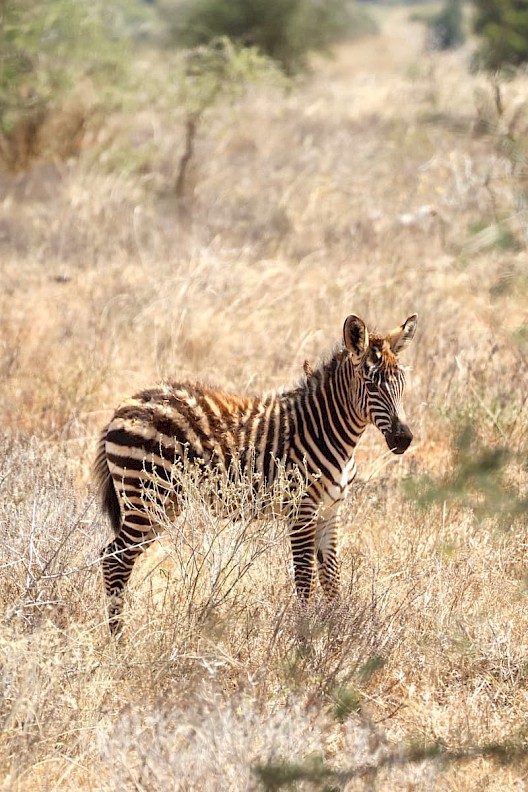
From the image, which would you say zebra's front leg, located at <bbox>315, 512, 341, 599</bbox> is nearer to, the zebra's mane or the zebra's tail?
the zebra's mane

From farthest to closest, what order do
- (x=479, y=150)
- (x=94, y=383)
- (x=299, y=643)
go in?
(x=479, y=150) → (x=94, y=383) → (x=299, y=643)

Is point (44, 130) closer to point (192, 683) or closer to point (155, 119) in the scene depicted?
point (155, 119)

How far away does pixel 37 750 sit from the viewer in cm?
399

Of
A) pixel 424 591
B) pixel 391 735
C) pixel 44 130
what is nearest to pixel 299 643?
pixel 391 735

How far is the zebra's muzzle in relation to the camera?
5.40 meters

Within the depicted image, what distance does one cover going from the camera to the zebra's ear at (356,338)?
554 cm

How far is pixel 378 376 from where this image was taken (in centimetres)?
559

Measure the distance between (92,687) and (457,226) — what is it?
9.87 m

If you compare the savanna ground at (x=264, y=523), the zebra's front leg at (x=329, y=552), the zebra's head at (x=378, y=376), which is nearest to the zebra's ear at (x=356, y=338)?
the zebra's head at (x=378, y=376)

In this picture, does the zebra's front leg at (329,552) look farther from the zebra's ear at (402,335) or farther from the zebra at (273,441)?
the zebra's ear at (402,335)

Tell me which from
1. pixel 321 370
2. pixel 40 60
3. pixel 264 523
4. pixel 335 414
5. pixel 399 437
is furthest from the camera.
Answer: pixel 40 60

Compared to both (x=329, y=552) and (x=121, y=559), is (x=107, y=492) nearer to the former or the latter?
(x=121, y=559)

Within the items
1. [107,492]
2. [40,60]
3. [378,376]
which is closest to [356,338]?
[378,376]

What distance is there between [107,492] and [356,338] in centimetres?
168
